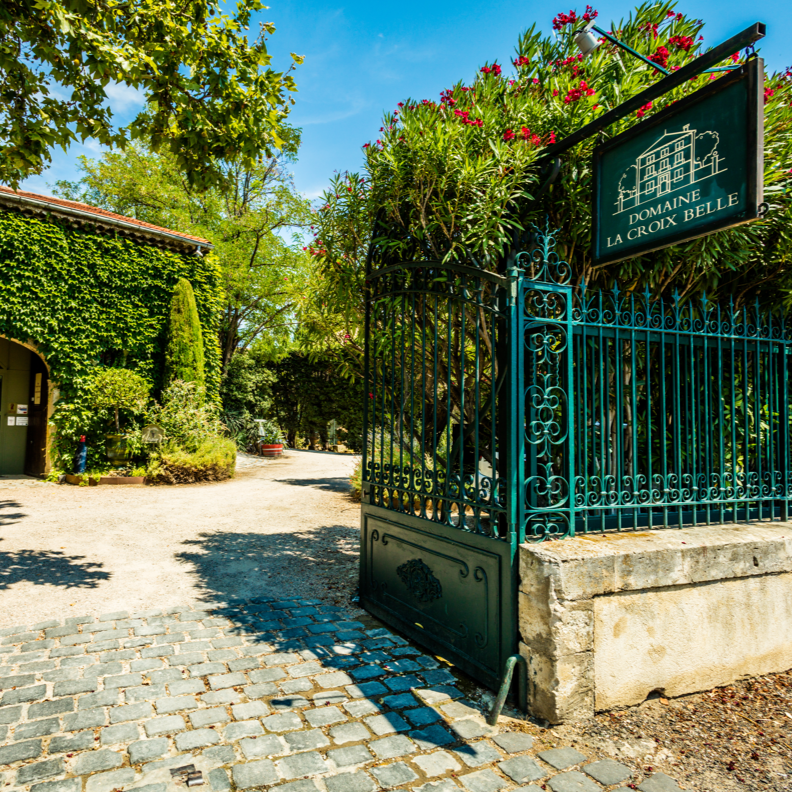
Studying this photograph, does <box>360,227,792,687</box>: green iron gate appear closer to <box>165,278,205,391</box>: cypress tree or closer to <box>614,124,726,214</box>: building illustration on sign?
<box>614,124,726,214</box>: building illustration on sign

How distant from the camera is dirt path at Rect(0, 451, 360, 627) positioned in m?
4.67

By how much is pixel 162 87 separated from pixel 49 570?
4742 mm

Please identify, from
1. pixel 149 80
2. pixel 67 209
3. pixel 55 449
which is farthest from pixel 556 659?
pixel 67 209

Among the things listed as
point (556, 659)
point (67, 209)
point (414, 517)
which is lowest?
point (556, 659)

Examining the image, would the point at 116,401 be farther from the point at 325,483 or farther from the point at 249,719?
the point at 249,719

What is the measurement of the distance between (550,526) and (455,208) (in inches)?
84.0

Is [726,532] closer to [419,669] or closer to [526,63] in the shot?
[419,669]

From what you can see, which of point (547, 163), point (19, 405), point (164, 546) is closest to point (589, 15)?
point (547, 163)

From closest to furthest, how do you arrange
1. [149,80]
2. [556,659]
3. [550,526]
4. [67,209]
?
A: [556,659] < [550,526] < [149,80] < [67,209]

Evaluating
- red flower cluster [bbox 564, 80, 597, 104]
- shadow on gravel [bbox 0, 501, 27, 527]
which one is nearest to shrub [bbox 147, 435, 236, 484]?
shadow on gravel [bbox 0, 501, 27, 527]

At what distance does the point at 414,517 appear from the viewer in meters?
3.71

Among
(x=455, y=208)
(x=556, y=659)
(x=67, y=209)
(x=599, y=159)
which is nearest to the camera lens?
(x=556, y=659)

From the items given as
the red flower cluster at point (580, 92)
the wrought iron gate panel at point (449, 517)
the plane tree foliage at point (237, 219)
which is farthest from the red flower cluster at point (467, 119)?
the plane tree foliage at point (237, 219)

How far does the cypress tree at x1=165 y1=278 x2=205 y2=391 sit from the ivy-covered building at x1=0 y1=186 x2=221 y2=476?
35cm
